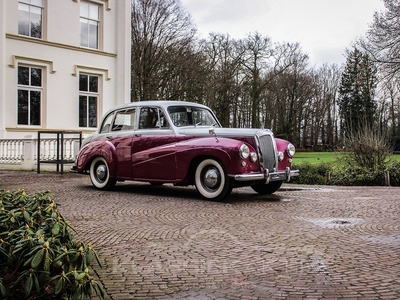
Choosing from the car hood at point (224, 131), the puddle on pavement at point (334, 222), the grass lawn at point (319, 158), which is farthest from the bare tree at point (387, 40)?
the puddle on pavement at point (334, 222)

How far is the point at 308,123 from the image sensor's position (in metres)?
50.3

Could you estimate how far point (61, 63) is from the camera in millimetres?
21906

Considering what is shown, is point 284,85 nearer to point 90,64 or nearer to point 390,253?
point 90,64

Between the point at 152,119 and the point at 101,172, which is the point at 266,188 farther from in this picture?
the point at 101,172

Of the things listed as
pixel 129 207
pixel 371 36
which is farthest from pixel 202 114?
pixel 371 36

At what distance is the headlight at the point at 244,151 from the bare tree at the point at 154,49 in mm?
26501

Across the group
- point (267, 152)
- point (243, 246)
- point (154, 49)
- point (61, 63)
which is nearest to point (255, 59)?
point (154, 49)

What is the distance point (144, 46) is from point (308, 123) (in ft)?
76.9

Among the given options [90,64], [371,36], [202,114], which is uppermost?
[371,36]

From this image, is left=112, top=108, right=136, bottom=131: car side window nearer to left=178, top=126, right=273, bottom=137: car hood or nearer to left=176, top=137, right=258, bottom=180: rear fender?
left=178, top=126, right=273, bottom=137: car hood

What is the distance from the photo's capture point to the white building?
20.0m

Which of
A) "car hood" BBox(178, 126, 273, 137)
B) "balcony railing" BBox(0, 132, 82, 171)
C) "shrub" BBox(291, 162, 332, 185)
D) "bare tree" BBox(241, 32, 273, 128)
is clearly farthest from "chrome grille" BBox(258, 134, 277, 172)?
"bare tree" BBox(241, 32, 273, 128)

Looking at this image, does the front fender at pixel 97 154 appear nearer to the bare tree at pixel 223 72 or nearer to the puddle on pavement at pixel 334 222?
the puddle on pavement at pixel 334 222

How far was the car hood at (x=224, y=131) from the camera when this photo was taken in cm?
853
